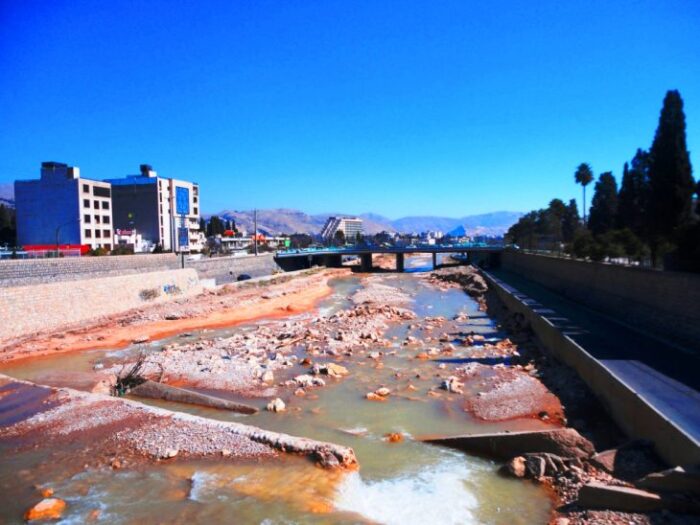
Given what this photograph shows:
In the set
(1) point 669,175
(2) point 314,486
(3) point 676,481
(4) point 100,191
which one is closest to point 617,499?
(3) point 676,481

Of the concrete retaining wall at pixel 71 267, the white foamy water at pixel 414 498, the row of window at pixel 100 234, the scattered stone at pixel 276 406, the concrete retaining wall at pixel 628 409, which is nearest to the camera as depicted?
the concrete retaining wall at pixel 628 409

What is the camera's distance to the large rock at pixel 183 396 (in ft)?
51.6

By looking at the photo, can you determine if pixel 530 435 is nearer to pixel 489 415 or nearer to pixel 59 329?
pixel 489 415

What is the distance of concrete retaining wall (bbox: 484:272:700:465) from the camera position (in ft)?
29.2

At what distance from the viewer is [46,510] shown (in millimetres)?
9531

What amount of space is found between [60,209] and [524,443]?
264 feet

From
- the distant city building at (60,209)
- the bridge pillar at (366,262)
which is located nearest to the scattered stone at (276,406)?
the distant city building at (60,209)

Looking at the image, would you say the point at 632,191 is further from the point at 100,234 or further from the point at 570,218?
the point at 100,234

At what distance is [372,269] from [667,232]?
71.5 metres

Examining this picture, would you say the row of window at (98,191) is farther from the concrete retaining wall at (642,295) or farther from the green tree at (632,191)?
the green tree at (632,191)

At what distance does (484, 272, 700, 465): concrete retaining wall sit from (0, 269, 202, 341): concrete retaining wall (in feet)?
90.1

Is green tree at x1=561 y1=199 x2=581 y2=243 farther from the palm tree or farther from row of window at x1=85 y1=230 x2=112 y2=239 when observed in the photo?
row of window at x1=85 y1=230 x2=112 y2=239

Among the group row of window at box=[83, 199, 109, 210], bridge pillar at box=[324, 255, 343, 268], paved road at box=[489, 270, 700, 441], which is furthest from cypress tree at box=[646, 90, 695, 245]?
row of window at box=[83, 199, 109, 210]

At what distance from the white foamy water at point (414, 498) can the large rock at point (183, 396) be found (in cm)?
604
